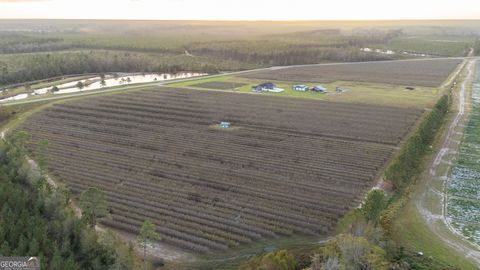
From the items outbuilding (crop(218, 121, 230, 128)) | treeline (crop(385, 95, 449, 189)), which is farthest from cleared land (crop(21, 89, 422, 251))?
treeline (crop(385, 95, 449, 189))

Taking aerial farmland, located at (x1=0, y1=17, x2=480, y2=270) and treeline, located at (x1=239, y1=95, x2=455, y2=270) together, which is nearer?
treeline, located at (x1=239, y1=95, x2=455, y2=270)

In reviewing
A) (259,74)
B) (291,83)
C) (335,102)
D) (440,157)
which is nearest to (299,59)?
(259,74)

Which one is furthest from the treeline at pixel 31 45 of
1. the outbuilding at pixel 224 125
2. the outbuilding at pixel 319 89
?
the outbuilding at pixel 224 125

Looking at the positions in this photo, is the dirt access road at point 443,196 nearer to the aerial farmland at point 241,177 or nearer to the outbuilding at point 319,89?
the aerial farmland at point 241,177

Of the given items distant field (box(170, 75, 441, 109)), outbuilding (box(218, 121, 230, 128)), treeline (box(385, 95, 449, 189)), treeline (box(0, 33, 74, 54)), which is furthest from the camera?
treeline (box(0, 33, 74, 54))

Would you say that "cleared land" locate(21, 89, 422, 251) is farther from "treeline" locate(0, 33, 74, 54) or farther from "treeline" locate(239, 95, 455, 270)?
"treeline" locate(0, 33, 74, 54)

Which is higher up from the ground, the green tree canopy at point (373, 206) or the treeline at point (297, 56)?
the treeline at point (297, 56)
